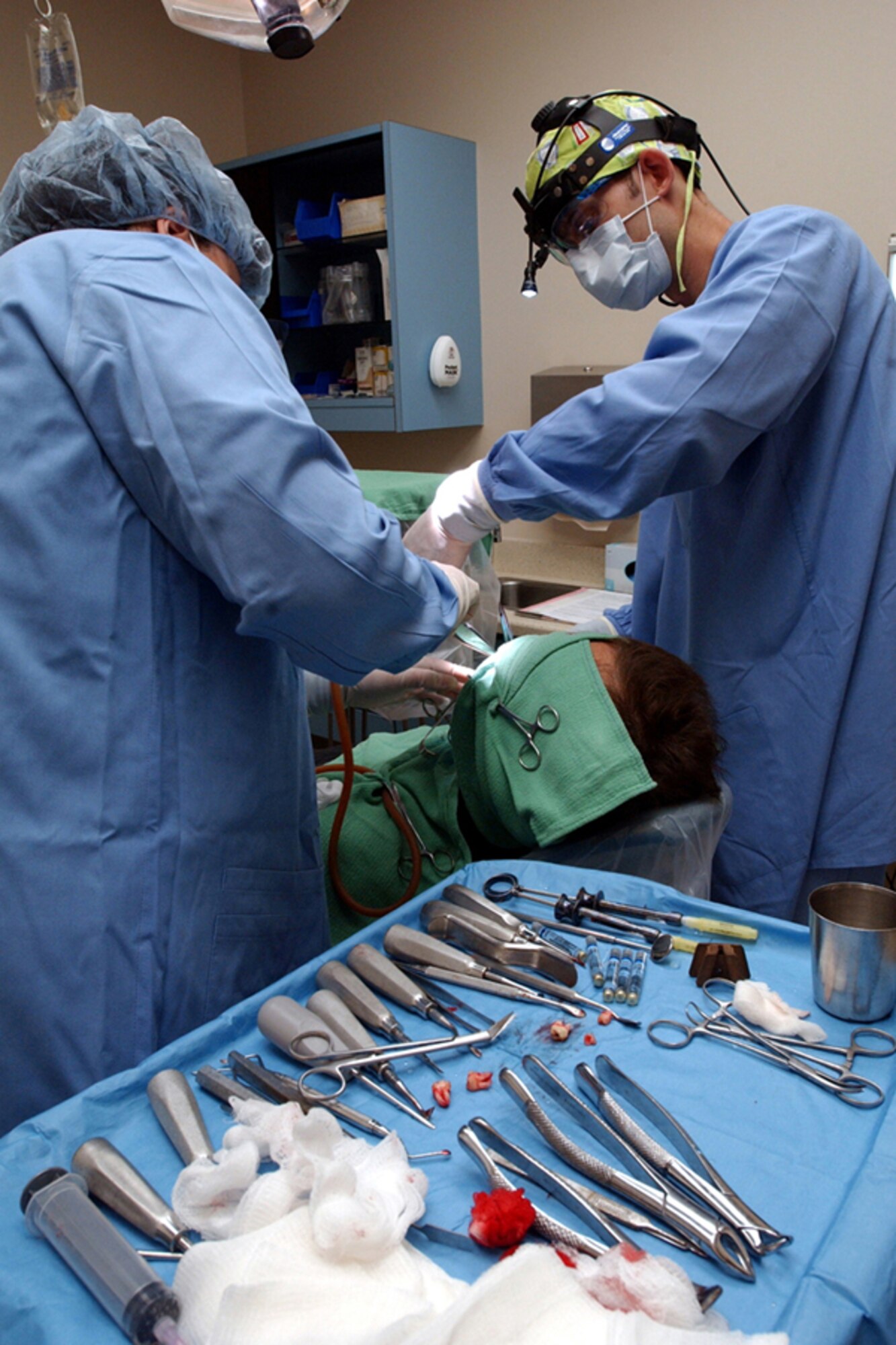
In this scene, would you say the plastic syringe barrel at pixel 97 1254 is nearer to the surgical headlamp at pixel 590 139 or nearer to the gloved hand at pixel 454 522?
the gloved hand at pixel 454 522

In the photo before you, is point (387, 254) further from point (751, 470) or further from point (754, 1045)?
point (754, 1045)

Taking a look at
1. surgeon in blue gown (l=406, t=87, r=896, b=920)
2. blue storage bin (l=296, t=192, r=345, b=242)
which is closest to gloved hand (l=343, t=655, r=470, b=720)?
surgeon in blue gown (l=406, t=87, r=896, b=920)

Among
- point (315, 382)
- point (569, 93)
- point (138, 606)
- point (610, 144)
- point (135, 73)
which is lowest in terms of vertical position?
point (138, 606)

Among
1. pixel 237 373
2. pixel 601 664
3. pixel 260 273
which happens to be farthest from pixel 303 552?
pixel 601 664

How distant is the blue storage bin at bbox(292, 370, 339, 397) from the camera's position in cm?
373

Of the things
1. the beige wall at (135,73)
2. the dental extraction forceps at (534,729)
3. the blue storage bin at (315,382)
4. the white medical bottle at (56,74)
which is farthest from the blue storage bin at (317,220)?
the dental extraction forceps at (534,729)

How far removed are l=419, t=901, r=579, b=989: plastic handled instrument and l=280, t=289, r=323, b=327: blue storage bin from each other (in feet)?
9.77

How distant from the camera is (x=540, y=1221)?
0.70 m

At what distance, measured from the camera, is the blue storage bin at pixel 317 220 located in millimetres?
3363

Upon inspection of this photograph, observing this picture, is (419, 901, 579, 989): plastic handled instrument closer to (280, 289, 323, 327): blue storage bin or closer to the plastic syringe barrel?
the plastic syringe barrel

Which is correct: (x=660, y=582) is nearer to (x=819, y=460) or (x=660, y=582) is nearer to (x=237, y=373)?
(x=819, y=460)

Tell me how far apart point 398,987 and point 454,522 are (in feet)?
2.54

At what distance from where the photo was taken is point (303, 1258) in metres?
0.65

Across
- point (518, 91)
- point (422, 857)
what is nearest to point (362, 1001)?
point (422, 857)
